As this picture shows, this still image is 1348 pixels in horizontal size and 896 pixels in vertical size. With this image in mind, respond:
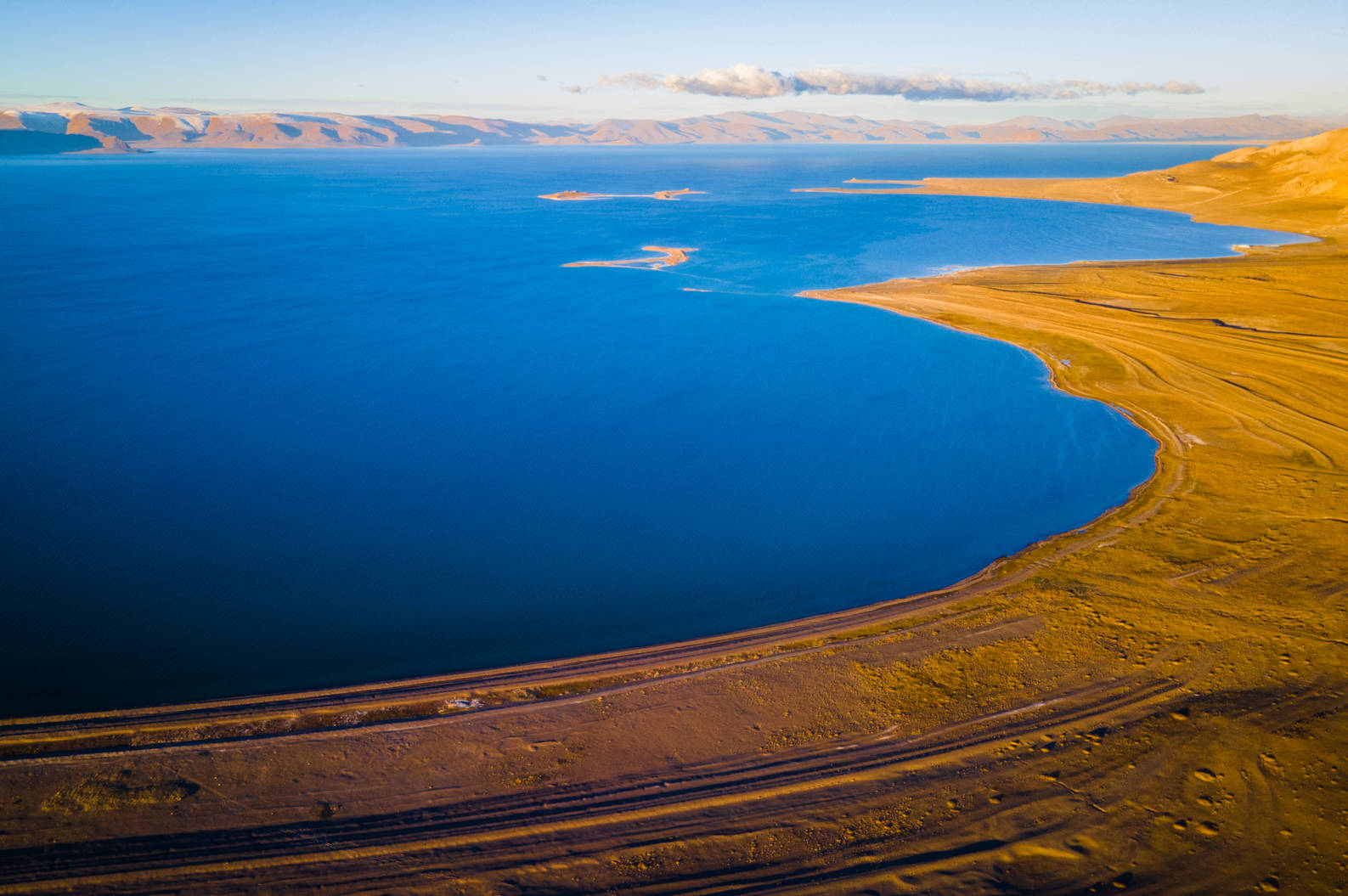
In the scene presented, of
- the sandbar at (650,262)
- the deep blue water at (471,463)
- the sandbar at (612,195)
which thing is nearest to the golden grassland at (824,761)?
the deep blue water at (471,463)

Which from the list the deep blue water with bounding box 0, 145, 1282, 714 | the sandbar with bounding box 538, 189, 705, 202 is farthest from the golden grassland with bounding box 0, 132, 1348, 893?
the sandbar with bounding box 538, 189, 705, 202

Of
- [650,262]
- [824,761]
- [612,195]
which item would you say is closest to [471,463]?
[824,761]

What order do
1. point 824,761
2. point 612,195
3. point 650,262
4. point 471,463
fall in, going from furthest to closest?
1. point 612,195
2. point 650,262
3. point 471,463
4. point 824,761

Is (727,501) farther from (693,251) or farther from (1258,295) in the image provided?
(693,251)

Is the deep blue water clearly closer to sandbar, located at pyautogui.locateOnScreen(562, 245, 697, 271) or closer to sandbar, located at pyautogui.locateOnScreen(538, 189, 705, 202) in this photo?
sandbar, located at pyautogui.locateOnScreen(562, 245, 697, 271)

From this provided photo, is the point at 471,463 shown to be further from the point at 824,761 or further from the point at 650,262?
the point at 650,262

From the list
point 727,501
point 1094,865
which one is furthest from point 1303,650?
point 727,501

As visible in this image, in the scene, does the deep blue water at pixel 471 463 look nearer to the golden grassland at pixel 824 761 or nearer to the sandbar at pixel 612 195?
the golden grassland at pixel 824 761
